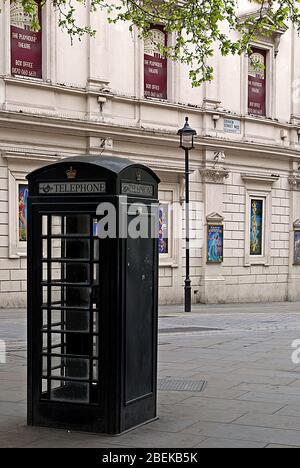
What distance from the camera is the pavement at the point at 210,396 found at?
5.92 meters

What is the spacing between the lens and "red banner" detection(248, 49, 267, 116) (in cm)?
2583

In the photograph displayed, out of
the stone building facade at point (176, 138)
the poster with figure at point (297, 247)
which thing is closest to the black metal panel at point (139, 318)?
the stone building facade at point (176, 138)

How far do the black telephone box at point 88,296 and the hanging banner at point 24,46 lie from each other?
13.5 m

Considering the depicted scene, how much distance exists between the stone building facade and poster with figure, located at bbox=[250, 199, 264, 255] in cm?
5

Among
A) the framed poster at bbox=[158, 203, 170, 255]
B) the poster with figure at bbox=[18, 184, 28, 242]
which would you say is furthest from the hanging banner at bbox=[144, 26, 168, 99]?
the poster with figure at bbox=[18, 184, 28, 242]

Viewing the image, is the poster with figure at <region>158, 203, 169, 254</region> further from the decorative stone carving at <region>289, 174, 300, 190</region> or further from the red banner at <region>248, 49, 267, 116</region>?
the decorative stone carving at <region>289, 174, 300, 190</region>

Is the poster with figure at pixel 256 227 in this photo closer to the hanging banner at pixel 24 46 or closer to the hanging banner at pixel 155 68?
the hanging banner at pixel 155 68

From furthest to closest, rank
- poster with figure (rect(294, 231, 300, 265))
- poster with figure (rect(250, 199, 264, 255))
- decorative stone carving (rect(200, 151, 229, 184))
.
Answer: poster with figure (rect(294, 231, 300, 265))
poster with figure (rect(250, 199, 264, 255))
decorative stone carving (rect(200, 151, 229, 184))

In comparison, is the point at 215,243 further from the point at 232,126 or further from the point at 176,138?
the point at 232,126

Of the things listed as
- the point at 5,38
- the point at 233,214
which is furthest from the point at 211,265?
the point at 5,38

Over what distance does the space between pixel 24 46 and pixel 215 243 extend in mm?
9020

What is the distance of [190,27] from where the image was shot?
13461 millimetres

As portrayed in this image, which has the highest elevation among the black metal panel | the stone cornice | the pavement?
the stone cornice
